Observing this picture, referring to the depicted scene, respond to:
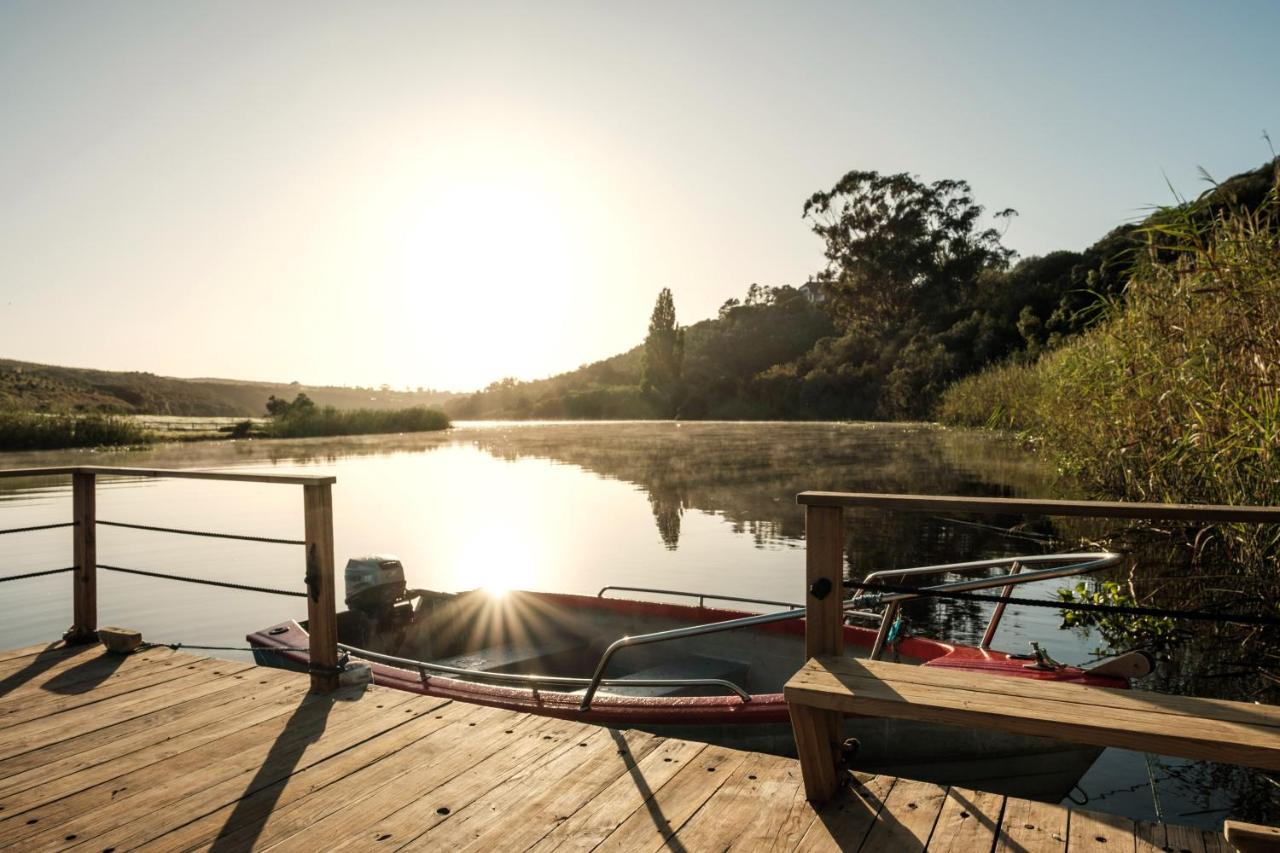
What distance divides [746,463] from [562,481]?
671 cm

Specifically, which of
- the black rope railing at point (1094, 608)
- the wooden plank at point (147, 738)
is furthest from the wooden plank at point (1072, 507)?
the wooden plank at point (147, 738)

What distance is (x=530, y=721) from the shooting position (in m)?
4.00

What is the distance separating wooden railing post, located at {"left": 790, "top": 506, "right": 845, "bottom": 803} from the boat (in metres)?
0.15

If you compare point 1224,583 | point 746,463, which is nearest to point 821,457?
point 746,463

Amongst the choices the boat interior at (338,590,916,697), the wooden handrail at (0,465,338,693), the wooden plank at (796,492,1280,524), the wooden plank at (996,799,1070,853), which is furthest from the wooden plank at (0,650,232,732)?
the wooden plank at (996,799,1070,853)

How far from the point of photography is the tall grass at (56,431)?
116 feet

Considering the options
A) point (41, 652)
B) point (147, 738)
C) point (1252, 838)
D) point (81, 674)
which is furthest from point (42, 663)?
point (1252, 838)

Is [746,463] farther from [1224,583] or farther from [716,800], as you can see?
[716,800]

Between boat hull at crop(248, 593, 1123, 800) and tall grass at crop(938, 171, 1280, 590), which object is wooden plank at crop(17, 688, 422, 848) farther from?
tall grass at crop(938, 171, 1280, 590)

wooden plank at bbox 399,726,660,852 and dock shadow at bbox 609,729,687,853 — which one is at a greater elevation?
dock shadow at bbox 609,729,687,853

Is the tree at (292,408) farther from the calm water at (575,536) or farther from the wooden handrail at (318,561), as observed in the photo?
the wooden handrail at (318,561)

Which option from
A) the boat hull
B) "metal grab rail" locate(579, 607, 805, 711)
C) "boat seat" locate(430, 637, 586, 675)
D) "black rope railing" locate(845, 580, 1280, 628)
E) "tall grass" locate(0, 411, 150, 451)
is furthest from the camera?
"tall grass" locate(0, 411, 150, 451)

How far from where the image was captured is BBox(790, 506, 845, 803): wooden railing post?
295 centimetres

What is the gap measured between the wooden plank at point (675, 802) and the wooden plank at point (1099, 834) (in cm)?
120
